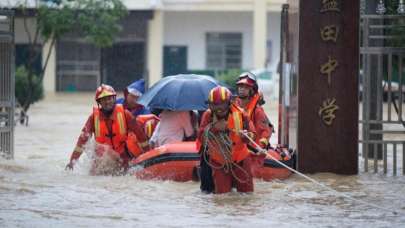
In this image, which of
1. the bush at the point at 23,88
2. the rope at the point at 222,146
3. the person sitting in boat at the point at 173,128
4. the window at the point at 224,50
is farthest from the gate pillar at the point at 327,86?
the window at the point at 224,50

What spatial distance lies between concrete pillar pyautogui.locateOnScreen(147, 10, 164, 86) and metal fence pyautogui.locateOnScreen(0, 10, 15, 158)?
98.9 ft

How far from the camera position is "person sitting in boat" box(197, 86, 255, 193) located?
37.5ft

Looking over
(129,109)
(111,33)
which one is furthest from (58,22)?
(129,109)

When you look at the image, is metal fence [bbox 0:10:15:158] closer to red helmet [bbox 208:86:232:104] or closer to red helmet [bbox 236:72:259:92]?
red helmet [bbox 236:72:259:92]

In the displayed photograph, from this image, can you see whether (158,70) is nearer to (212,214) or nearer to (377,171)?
(377,171)

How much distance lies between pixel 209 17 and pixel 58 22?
865 inches

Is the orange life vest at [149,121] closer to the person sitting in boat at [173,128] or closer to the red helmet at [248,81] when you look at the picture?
the person sitting in boat at [173,128]

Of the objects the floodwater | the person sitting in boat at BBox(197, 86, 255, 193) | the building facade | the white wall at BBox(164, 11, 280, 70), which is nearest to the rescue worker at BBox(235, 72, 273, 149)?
the floodwater

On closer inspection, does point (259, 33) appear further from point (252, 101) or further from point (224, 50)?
point (252, 101)

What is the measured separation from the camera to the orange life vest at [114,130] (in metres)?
13.5

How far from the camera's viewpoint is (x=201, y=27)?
46969mm

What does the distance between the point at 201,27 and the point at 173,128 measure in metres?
33.3

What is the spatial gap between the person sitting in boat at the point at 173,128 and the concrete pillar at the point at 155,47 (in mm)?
31658

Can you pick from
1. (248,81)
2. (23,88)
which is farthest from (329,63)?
(23,88)
